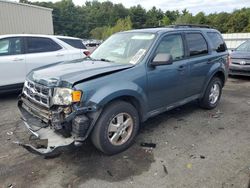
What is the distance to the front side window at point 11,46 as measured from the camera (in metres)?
6.36

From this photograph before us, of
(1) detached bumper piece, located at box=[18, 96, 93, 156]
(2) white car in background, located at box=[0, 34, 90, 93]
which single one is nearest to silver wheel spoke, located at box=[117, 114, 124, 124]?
(1) detached bumper piece, located at box=[18, 96, 93, 156]

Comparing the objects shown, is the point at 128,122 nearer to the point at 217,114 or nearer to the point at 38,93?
the point at 38,93

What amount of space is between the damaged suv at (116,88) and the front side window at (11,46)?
2.92m

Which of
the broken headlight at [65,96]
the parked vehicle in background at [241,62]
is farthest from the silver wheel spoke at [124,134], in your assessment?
the parked vehicle in background at [241,62]

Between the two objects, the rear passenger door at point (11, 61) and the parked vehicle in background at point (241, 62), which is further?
the parked vehicle in background at point (241, 62)

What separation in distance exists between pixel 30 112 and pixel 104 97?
1277mm

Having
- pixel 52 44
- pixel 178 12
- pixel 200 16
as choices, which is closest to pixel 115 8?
pixel 178 12

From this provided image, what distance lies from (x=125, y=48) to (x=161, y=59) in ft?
2.61

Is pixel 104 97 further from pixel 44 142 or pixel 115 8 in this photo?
pixel 115 8

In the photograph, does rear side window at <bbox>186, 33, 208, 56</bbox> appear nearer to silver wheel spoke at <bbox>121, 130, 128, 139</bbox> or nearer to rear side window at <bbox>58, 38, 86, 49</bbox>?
silver wheel spoke at <bbox>121, 130, 128, 139</bbox>

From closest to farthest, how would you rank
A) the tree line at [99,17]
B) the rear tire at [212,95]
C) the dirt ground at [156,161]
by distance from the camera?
the dirt ground at [156,161]
the rear tire at [212,95]
the tree line at [99,17]

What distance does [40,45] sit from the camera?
6934mm

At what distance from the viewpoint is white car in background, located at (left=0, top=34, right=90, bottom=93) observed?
251 inches

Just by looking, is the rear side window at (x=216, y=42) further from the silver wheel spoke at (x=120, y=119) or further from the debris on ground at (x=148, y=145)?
the silver wheel spoke at (x=120, y=119)
